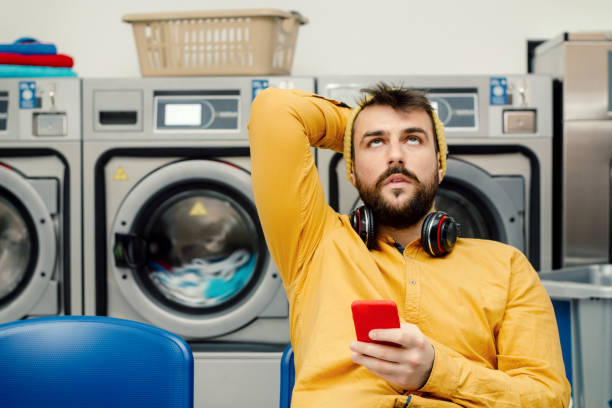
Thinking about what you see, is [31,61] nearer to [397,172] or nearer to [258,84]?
[258,84]

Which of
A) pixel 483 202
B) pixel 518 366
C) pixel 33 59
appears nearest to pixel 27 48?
pixel 33 59

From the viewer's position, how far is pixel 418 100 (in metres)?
1.14

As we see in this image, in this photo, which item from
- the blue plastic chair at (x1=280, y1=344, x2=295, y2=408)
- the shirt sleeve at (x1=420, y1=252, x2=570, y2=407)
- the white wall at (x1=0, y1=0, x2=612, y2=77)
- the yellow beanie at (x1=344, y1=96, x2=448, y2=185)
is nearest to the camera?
the shirt sleeve at (x1=420, y1=252, x2=570, y2=407)

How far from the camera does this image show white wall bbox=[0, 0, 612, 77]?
2.38 m

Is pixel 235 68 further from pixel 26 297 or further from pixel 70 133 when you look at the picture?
pixel 26 297

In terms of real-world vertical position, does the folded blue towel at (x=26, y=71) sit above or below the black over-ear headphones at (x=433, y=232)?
above

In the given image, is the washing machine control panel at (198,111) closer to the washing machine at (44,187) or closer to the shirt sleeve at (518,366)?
the washing machine at (44,187)

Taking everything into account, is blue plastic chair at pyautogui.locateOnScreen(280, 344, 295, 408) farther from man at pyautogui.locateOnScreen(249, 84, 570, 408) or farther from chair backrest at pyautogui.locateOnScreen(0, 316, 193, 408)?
chair backrest at pyautogui.locateOnScreen(0, 316, 193, 408)

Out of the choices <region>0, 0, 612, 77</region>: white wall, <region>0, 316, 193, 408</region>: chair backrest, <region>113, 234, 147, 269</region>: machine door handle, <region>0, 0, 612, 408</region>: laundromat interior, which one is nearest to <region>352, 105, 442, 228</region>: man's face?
<region>0, 316, 193, 408</region>: chair backrest

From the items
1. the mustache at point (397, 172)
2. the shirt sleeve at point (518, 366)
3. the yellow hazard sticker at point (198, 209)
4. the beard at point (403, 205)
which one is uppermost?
the mustache at point (397, 172)

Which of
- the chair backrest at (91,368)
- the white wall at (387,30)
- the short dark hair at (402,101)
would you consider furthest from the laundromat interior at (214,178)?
the chair backrest at (91,368)

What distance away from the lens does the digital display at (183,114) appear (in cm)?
185

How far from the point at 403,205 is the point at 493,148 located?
921 mm

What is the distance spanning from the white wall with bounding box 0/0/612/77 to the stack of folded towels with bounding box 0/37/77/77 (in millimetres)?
468
